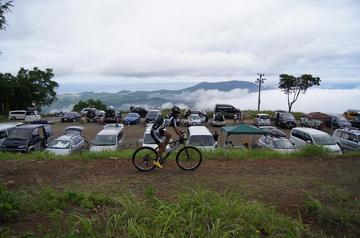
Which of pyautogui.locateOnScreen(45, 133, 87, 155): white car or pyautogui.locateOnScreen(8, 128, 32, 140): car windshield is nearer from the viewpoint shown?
pyautogui.locateOnScreen(45, 133, 87, 155): white car

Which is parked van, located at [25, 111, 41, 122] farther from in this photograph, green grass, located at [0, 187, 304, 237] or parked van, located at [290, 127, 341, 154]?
green grass, located at [0, 187, 304, 237]

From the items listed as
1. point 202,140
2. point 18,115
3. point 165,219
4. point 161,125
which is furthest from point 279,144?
point 18,115

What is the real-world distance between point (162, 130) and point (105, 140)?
10.6 meters

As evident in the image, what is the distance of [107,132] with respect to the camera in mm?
19578

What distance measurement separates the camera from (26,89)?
177ft

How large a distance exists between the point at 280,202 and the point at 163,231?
2.84 metres

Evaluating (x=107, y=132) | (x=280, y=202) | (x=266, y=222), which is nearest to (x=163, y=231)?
(x=266, y=222)

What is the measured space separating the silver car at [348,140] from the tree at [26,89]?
45.3 metres

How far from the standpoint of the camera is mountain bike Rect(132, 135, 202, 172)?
906 cm

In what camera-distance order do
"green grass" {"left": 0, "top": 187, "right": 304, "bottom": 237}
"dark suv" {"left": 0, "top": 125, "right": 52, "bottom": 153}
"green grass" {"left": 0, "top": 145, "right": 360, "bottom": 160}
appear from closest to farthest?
"green grass" {"left": 0, "top": 187, "right": 304, "bottom": 237}
"green grass" {"left": 0, "top": 145, "right": 360, "bottom": 160}
"dark suv" {"left": 0, "top": 125, "right": 52, "bottom": 153}

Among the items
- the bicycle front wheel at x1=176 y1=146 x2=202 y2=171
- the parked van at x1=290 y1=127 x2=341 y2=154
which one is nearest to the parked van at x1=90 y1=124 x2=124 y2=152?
the bicycle front wheel at x1=176 y1=146 x2=202 y2=171

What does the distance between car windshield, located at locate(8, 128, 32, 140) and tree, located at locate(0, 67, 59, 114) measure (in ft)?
117

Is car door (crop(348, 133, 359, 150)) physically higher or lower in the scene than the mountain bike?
lower

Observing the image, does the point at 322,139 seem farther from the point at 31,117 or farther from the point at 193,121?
the point at 31,117
